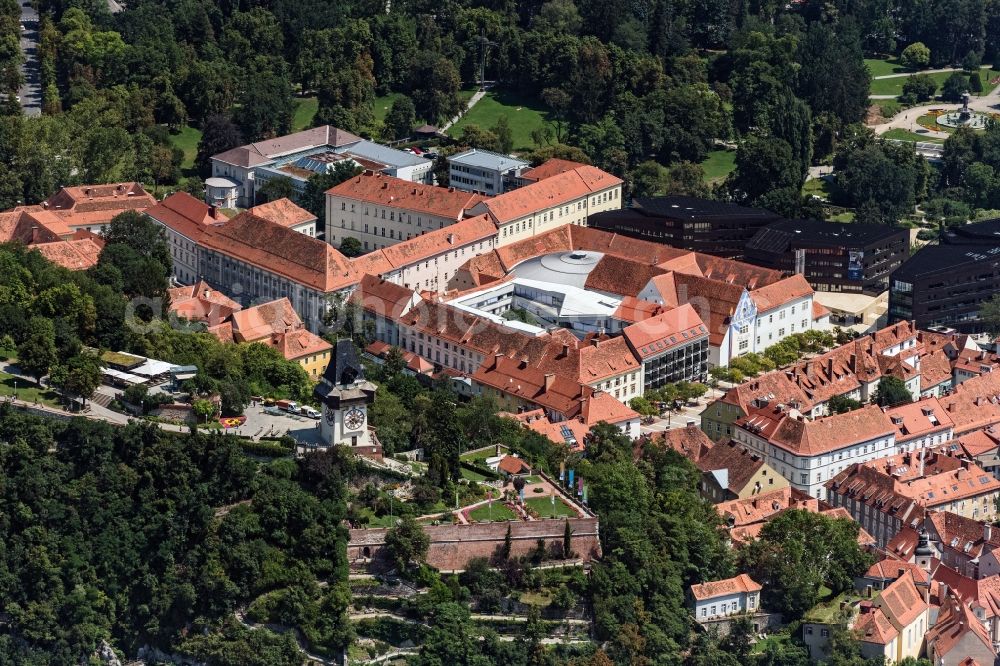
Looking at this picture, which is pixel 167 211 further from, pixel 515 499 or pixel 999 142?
pixel 999 142

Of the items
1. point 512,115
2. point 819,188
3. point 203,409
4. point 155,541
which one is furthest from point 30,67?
point 155,541

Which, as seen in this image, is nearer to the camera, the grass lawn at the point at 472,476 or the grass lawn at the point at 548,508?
the grass lawn at the point at 548,508

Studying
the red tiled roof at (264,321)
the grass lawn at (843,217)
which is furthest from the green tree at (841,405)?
the grass lawn at (843,217)

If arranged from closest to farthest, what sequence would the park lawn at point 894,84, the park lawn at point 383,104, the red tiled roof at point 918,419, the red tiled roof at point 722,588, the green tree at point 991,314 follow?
the red tiled roof at point 722,588 → the red tiled roof at point 918,419 → the green tree at point 991,314 → the park lawn at point 383,104 → the park lawn at point 894,84

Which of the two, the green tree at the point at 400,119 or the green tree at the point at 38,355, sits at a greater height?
the green tree at the point at 38,355

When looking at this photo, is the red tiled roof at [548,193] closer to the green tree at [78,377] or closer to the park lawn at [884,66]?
the green tree at [78,377]

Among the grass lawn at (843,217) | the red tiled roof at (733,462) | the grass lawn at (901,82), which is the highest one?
the red tiled roof at (733,462)

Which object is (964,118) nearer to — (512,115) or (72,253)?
(512,115)
